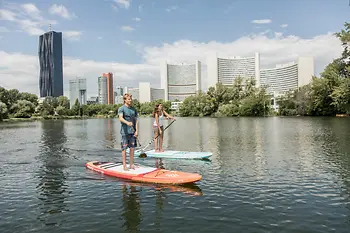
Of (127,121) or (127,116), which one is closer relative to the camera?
(127,121)

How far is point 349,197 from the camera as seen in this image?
28.7 ft

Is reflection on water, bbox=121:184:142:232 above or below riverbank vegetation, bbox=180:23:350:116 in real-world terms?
below

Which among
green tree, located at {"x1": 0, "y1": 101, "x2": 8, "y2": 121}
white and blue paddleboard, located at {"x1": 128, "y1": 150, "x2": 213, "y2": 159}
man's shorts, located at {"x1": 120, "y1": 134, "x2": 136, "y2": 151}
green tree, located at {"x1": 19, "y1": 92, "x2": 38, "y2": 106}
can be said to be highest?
green tree, located at {"x1": 19, "y1": 92, "x2": 38, "y2": 106}

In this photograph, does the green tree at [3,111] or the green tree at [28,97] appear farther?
the green tree at [28,97]

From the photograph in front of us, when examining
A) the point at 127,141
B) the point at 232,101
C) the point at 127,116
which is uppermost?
the point at 232,101

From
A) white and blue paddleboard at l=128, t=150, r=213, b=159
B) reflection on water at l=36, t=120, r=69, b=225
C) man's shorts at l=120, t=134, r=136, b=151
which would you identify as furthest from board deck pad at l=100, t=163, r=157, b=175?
white and blue paddleboard at l=128, t=150, r=213, b=159

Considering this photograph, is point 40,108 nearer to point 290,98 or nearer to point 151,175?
point 290,98

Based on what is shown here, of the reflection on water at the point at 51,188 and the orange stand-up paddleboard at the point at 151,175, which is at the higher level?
the orange stand-up paddleboard at the point at 151,175

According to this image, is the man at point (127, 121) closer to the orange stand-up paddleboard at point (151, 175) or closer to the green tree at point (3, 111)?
the orange stand-up paddleboard at point (151, 175)

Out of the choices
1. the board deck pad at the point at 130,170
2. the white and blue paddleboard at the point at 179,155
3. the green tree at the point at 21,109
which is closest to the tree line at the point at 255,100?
the green tree at the point at 21,109

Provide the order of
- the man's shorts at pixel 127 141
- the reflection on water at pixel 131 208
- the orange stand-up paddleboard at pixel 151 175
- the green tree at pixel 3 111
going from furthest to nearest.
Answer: the green tree at pixel 3 111
the man's shorts at pixel 127 141
the orange stand-up paddleboard at pixel 151 175
the reflection on water at pixel 131 208

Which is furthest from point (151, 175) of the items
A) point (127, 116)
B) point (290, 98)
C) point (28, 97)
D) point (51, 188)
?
point (28, 97)

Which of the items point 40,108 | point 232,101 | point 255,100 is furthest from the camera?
point 40,108

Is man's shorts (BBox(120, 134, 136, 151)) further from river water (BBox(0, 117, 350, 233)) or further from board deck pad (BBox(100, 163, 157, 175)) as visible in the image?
river water (BBox(0, 117, 350, 233))
